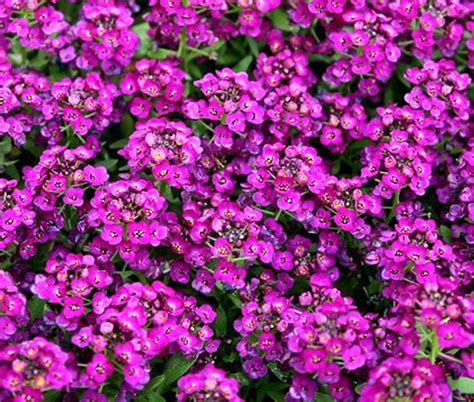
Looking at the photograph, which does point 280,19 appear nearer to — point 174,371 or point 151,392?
point 174,371

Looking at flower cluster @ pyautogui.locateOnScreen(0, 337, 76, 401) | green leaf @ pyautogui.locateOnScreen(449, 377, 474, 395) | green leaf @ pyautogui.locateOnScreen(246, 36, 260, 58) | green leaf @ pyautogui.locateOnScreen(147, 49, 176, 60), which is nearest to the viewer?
flower cluster @ pyautogui.locateOnScreen(0, 337, 76, 401)

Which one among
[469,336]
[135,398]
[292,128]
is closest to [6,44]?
[292,128]

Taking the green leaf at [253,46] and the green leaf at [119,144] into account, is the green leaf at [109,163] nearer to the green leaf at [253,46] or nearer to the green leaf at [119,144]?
the green leaf at [119,144]

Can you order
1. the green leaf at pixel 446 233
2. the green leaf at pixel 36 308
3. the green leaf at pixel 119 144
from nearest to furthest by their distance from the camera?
the green leaf at pixel 36 308
the green leaf at pixel 446 233
the green leaf at pixel 119 144

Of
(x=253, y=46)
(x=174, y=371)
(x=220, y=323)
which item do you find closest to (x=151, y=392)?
(x=174, y=371)

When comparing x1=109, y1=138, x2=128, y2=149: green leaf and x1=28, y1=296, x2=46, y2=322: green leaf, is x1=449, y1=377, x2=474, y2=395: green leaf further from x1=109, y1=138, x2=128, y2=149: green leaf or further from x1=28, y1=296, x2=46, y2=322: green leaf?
x1=109, y1=138, x2=128, y2=149: green leaf

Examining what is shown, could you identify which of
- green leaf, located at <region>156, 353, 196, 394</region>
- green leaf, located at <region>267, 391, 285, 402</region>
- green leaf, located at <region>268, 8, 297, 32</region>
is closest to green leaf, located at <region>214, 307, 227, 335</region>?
green leaf, located at <region>156, 353, 196, 394</region>

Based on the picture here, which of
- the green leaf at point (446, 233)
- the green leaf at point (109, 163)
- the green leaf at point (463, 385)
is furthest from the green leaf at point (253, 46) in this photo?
the green leaf at point (463, 385)
